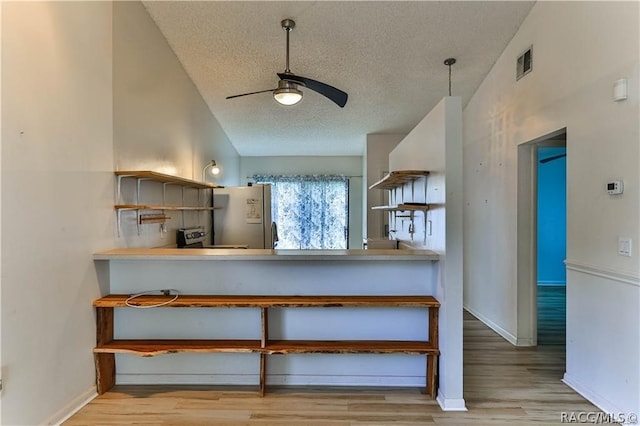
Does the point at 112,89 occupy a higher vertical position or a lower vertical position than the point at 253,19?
lower

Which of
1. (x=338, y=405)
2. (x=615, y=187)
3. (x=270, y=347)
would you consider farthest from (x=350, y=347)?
(x=615, y=187)

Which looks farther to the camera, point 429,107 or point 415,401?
point 429,107

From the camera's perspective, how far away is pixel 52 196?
2.07m

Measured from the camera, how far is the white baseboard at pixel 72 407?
2102mm

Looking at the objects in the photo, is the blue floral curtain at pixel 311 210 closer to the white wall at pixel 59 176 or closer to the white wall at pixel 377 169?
the white wall at pixel 377 169

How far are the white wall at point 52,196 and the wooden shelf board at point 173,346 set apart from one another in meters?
0.17

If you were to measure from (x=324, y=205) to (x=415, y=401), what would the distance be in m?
5.16

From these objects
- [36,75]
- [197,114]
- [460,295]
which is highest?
[197,114]

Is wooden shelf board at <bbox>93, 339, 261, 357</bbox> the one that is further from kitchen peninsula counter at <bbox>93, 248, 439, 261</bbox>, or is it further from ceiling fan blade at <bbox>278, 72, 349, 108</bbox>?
ceiling fan blade at <bbox>278, 72, 349, 108</bbox>

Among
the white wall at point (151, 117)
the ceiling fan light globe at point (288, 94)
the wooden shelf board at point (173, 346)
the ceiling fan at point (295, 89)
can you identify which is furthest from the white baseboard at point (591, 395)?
the white wall at point (151, 117)

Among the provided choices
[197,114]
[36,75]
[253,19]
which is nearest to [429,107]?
[253,19]

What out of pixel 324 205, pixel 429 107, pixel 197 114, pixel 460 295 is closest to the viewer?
pixel 460 295

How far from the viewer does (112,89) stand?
266 centimetres

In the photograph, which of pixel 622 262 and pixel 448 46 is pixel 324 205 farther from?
pixel 622 262
